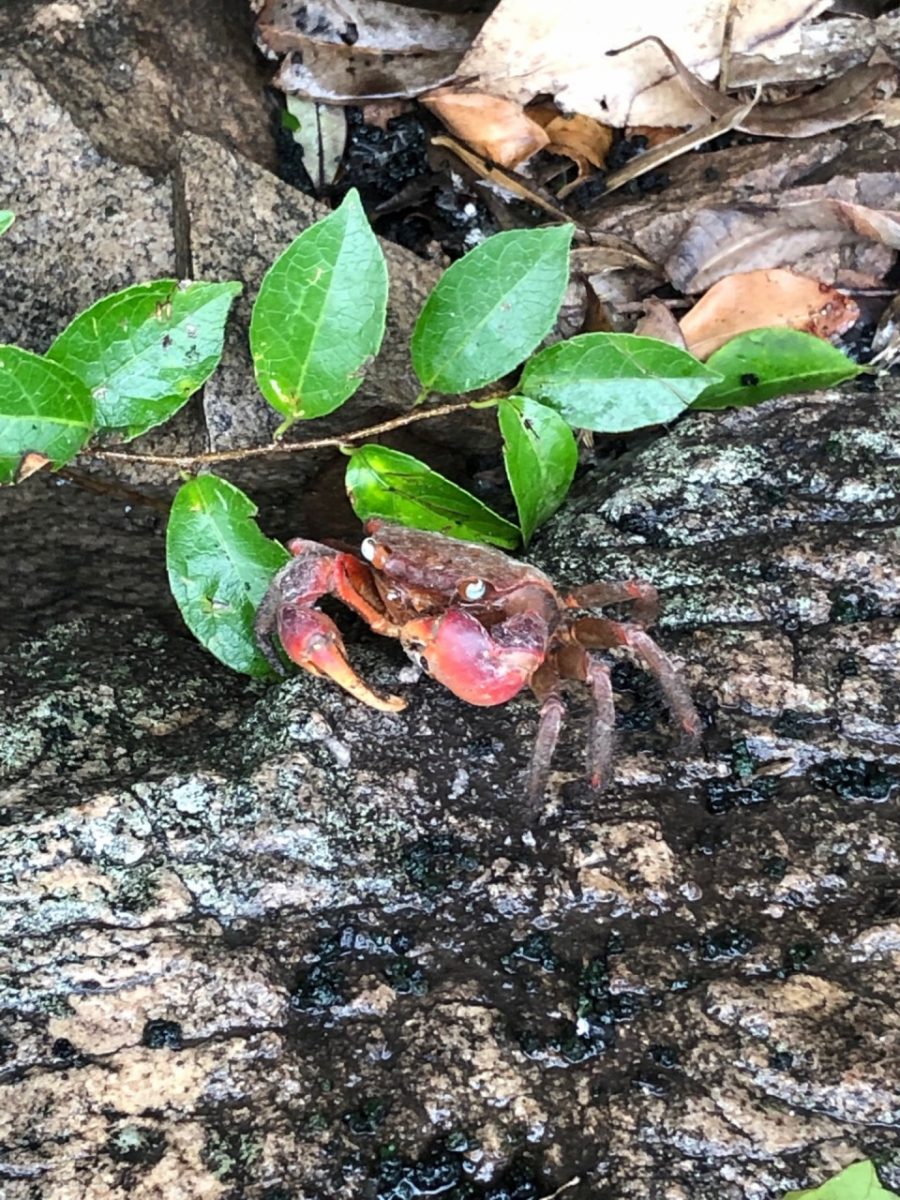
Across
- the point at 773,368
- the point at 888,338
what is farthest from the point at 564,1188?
the point at 888,338

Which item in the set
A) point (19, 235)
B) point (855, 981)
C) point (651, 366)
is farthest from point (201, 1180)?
point (19, 235)

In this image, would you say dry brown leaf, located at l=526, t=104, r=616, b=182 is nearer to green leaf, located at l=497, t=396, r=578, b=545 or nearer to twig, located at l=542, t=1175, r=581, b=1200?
green leaf, located at l=497, t=396, r=578, b=545

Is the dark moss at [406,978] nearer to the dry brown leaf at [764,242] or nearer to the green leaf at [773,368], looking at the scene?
the green leaf at [773,368]

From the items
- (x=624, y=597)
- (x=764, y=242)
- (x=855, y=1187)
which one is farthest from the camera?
(x=764, y=242)

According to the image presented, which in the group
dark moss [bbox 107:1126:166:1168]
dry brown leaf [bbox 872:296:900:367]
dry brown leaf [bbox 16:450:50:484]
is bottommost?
dark moss [bbox 107:1126:166:1168]

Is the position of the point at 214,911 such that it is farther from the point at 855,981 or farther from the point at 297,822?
the point at 855,981

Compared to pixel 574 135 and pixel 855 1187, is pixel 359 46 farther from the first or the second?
pixel 855 1187

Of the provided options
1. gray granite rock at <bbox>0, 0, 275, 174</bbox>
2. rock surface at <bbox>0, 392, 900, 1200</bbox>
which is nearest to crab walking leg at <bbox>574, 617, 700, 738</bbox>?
rock surface at <bbox>0, 392, 900, 1200</bbox>
